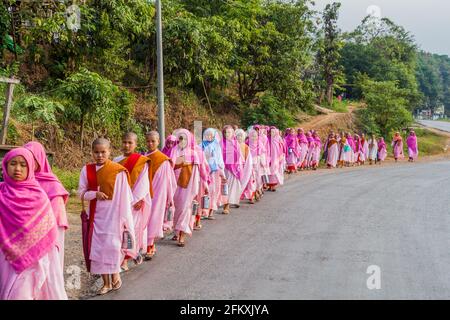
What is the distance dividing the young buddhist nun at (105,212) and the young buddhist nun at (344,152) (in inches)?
844

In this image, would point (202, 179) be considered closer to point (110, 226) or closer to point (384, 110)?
point (110, 226)

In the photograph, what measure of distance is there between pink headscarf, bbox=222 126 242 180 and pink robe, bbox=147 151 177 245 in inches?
170

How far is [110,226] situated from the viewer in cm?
623

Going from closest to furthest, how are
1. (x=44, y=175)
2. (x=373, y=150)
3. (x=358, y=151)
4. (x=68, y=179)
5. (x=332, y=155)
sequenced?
1. (x=44, y=175)
2. (x=68, y=179)
3. (x=332, y=155)
4. (x=358, y=151)
5. (x=373, y=150)

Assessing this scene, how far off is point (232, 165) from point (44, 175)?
7.68 metres

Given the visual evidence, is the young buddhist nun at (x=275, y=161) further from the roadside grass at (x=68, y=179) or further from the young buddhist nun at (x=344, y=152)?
the young buddhist nun at (x=344, y=152)

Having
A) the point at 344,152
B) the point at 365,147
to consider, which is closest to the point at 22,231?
the point at 344,152

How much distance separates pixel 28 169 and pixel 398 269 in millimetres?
4791

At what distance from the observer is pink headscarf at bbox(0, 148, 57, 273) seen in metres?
4.61

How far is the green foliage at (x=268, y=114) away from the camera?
88.6 ft

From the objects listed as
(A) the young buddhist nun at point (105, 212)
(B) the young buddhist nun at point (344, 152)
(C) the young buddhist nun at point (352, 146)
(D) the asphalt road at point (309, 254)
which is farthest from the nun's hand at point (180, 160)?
(C) the young buddhist nun at point (352, 146)

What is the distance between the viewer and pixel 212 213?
11391 millimetres

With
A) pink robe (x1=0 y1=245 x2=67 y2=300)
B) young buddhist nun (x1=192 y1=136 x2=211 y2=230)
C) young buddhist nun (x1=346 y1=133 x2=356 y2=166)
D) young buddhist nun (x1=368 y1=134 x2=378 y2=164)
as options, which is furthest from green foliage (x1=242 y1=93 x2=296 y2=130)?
pink robe (x1=0 y1=245 x2=67 y2=300)
